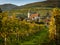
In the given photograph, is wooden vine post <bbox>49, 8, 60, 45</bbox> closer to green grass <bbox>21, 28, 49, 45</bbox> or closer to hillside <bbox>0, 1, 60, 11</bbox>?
green grass <bbox>21, 28, 49, 45</bbox>

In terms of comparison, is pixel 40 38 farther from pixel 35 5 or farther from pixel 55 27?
pixel 35 5

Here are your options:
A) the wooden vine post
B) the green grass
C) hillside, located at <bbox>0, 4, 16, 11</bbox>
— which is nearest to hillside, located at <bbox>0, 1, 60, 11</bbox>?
hillside, located at <bbox>0, 4, 16, 11</bbox>

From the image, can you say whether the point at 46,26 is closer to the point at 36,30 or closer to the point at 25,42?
the point at 36,30

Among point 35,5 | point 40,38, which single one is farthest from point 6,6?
point 40,38

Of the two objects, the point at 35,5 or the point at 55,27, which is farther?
the point at 35,5

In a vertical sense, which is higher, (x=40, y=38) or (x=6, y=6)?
(x=6, y=6)

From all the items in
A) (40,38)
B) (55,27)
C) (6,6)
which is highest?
(6,6)

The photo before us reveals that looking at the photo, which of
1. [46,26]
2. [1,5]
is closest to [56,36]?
[46,26]

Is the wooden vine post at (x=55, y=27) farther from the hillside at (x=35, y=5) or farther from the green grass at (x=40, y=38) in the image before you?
the hillside at (x=35, y=5)

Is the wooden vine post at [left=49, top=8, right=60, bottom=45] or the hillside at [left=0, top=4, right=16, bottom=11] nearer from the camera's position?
the wooden vine post at [left=49, top=8, right=60, bottom=45]

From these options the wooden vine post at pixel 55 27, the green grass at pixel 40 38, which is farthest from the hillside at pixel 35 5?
the green grass at pixel 40 38

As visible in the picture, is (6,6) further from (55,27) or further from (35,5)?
(55,27)
